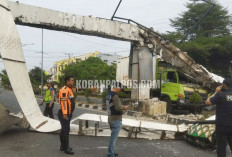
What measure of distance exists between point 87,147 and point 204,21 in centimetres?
2621

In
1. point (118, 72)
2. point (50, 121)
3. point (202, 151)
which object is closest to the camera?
point (202, 151)

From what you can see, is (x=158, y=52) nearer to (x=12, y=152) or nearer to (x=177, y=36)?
(x=12, y=152)

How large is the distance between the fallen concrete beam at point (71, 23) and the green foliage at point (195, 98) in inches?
153

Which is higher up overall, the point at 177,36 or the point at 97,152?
the point at 177,36

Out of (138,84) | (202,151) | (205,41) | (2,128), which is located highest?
(205,41)

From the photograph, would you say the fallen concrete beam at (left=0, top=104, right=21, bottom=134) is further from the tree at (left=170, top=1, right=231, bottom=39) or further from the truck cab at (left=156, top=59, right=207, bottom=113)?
the tree at (left=170, top=1, right=231, bottom=39)

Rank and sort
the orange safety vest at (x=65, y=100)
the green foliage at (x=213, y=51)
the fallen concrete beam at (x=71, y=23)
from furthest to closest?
the green foliage at (x=213, y=51) → the fallen concrete beam at (x=71, y=23) → the orange safety vest at (x=65, y=100)

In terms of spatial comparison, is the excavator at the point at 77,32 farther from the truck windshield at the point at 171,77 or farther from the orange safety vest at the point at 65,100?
the orange safety vest at the point at 65,100

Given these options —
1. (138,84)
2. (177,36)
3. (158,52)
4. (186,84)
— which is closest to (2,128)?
(138,84)

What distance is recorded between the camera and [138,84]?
1203 centimetres

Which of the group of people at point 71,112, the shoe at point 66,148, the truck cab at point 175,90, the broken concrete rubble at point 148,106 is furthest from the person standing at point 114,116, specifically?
the truck cab at point 175,90

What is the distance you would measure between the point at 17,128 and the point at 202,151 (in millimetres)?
5141

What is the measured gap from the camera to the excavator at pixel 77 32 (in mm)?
6598

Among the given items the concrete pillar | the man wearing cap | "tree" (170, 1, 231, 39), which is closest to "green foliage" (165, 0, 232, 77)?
"tree" (170, 1, 231, 39)
